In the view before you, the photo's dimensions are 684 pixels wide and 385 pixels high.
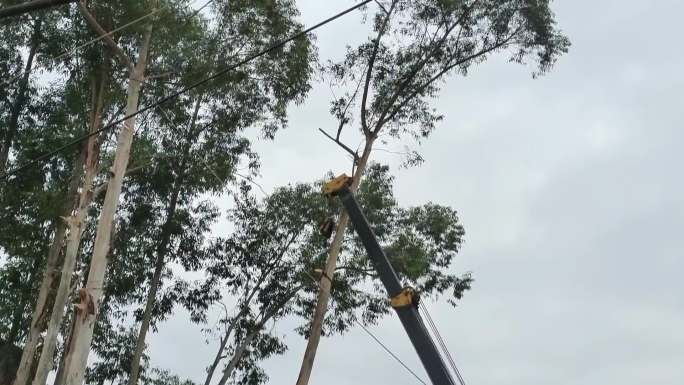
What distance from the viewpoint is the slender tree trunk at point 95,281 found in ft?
34.1

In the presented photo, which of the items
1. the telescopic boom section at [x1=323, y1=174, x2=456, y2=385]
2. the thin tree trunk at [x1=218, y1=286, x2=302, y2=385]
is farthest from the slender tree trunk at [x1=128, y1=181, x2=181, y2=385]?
the telescopic boom section at [x1=323, y1=174, x2=456, y2=385]

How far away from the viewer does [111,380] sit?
58.7 ft

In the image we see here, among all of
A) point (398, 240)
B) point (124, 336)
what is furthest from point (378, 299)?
point (124, 336)

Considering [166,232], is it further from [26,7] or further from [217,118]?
[26,7]

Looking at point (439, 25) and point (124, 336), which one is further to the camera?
point (124, 336)

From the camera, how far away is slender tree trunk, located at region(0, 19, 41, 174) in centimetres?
1628

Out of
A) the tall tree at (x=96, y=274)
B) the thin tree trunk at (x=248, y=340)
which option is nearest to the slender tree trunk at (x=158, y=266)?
the thin tree trunk at (x=248, y=340)

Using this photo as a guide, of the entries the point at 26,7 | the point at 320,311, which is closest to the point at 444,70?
the point at 320,311

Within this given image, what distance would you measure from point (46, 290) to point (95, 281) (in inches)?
182

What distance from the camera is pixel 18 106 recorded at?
→ 1698 cm

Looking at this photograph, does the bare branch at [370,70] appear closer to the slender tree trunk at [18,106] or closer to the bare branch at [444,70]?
the bare branch at [444,70]

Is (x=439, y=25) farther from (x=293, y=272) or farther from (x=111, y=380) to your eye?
(x=111, y=380)

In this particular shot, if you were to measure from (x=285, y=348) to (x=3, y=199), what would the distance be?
676 cm

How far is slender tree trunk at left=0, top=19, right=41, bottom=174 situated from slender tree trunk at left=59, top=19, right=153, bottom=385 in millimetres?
5353
